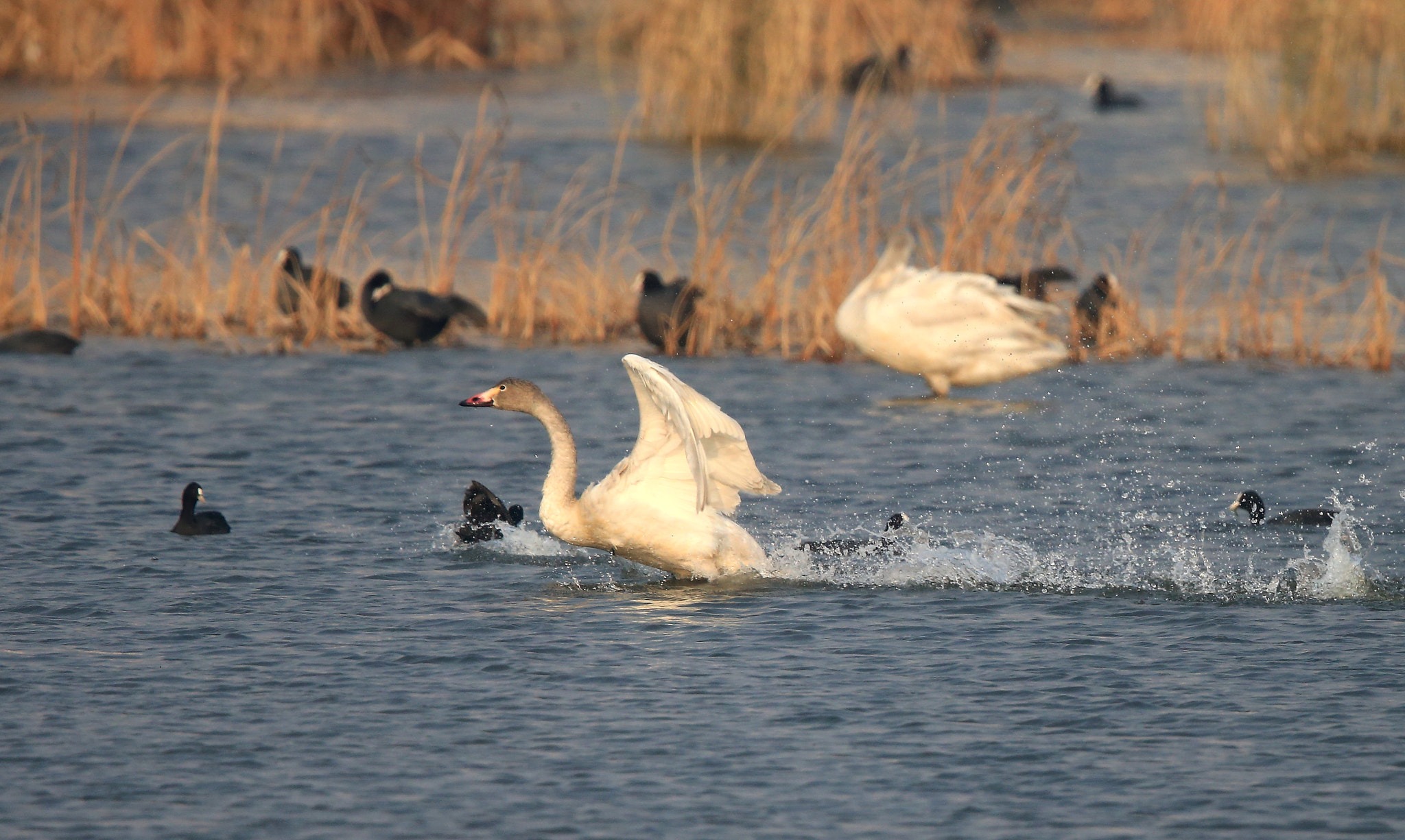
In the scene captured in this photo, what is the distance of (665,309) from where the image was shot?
43.6 ft

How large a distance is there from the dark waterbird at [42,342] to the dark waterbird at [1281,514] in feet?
26.0

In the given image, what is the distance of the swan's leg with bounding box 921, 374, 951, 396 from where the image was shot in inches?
488

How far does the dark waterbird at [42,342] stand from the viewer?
42.7ft

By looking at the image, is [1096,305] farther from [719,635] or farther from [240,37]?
[240,37]

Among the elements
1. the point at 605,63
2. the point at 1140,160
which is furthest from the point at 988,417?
the point at 605,63

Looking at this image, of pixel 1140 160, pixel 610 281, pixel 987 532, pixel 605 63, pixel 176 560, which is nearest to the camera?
pixel 176 560

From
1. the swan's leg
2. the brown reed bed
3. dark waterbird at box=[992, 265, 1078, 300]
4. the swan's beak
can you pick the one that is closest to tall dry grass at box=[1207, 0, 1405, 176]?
the brown reed bed

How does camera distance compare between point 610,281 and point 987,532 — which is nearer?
point 987,532

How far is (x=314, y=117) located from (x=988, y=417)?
1433 cm

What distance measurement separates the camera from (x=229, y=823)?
547cm

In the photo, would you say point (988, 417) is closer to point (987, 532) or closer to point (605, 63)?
point (987, 532)

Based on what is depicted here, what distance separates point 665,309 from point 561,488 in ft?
17.3

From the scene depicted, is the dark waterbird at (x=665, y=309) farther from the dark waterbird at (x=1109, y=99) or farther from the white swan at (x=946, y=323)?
the dark waterbird at (x=1109, y=99)

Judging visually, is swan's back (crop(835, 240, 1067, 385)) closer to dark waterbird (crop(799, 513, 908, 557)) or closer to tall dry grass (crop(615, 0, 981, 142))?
dark waterbird (crop(799, 513, 908, 557))
